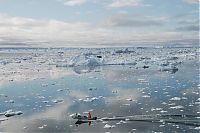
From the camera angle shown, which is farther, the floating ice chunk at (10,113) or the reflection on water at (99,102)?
the floating ice chunk at (10,113)

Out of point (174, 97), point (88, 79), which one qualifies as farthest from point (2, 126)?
point (88, 79)

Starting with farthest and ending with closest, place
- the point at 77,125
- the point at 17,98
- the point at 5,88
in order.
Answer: the point at 5,88 → the point at 17,98 → the point at 77,125

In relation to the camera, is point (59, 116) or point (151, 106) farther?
point (151, 106)

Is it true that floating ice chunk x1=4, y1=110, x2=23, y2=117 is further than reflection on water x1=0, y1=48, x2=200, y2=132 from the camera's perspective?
Yes

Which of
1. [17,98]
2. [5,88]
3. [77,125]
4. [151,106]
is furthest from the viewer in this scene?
[5,88]

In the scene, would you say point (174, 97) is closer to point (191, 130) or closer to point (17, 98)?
point (191, 130)

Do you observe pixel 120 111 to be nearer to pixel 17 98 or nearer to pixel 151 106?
pixel 151 106

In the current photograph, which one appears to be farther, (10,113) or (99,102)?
(99,102)
